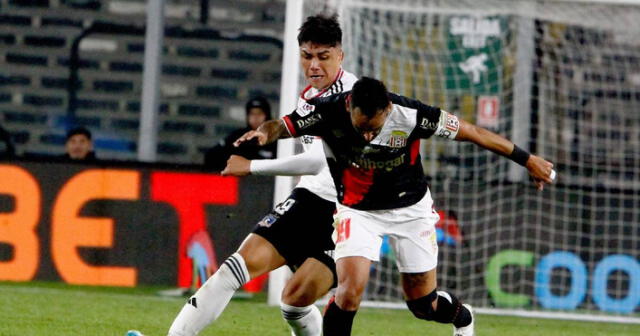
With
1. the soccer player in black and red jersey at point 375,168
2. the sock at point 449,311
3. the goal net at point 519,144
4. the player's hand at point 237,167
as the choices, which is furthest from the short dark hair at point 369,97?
the goal net at point 519,144

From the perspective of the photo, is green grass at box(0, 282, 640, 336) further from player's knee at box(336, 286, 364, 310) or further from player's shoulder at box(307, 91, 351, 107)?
player's shoulder at box(307, 91, 351, 107)

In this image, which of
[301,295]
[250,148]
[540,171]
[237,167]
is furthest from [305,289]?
[250,148]

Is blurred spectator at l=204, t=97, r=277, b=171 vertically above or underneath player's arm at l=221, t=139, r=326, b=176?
→ underneath

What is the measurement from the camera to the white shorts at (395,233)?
6453 millimetres

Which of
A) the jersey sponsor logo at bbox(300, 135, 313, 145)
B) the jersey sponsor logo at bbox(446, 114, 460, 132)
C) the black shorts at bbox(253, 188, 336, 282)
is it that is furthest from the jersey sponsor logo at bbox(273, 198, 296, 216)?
the jersey sponsor logo at bbox(446, 114, 460, 132)

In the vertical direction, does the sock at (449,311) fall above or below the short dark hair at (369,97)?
below

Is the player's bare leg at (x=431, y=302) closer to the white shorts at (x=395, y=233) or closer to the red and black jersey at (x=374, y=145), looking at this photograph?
the white shorts at (x=395, y=233)

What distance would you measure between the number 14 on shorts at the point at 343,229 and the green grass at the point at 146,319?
174 centimetres

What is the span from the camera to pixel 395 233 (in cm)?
666

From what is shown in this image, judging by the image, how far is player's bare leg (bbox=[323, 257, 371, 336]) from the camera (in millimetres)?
6309

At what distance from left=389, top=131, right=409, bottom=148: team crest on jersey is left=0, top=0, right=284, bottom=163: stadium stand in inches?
305

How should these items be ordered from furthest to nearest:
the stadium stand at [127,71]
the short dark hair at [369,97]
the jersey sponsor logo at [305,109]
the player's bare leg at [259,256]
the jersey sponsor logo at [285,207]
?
the stadium stand at [127,71]
the jersey sponsor logo at [285,207]
the player's bare leg at [259,256]
the jersey sponsor logo at [305,109]
the short dark hair at [369,97]

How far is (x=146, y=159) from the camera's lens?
12.2m

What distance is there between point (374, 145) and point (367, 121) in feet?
0.85
